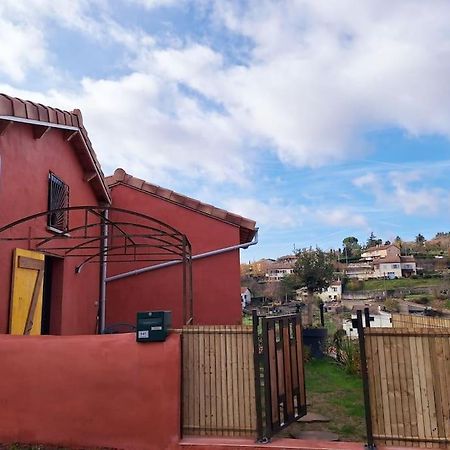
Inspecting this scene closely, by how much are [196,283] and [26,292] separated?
15.3 ft

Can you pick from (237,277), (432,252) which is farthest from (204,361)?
(432,252)

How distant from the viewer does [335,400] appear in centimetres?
741

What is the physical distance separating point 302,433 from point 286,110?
9.68m

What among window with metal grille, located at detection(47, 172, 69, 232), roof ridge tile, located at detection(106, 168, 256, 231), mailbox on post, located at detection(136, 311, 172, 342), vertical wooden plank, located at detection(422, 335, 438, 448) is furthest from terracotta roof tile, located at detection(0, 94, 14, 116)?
vertical wooden plank, located at detection(422, 335, 438, 448)

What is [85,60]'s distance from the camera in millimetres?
10352

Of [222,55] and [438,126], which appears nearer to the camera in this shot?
[222,55]

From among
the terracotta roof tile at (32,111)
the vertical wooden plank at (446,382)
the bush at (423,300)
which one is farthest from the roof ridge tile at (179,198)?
the bush at (423,300)

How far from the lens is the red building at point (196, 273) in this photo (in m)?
10.8

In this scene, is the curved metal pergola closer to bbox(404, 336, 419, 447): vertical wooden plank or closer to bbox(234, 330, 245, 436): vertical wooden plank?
bbox(234, 330, 245, 436): vertical wooden plank

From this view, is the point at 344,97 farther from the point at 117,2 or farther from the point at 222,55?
the point at 117,2

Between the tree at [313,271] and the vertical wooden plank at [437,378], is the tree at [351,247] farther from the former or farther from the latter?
the vertical wooden plank at [437,378]

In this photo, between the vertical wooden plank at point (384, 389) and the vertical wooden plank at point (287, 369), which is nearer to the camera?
the vertical wooden plank at point (384, 389)

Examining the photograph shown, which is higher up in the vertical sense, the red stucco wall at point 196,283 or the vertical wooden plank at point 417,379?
the red stucco wall at point 196,283

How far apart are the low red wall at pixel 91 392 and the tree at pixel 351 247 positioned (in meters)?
87.5
